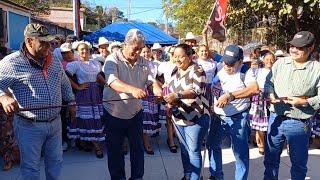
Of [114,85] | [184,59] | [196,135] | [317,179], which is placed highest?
[184,59]

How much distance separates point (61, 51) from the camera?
6668mm

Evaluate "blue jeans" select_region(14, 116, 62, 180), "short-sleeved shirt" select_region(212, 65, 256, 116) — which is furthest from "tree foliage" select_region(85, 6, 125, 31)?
"blue jeans" select_region(14, 116, 62, 180)

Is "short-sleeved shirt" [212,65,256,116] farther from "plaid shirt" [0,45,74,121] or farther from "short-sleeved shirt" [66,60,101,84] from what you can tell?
"short-sleeved shirt" [66,60,101,84]

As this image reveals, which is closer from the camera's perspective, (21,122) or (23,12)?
(21,122)

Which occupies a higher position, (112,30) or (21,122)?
(112,30)

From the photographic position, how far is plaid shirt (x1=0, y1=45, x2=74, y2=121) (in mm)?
3430

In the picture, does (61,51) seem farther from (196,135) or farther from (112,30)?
(112,30)

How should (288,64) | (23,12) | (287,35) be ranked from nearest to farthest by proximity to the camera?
(288,64)
(287,35)
(23,12)

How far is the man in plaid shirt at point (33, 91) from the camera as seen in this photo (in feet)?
Answer: 11.3

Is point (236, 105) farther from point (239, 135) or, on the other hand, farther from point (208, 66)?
point (208, 66)

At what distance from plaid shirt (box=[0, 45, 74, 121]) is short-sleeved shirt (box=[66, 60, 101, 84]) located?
2329 millimetres

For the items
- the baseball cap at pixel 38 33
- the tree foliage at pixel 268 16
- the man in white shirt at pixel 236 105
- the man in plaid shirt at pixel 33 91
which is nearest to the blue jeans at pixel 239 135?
the man in white shirt at pixel 236 105

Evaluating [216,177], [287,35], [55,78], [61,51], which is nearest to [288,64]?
[216,177]

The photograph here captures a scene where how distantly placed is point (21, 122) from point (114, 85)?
0.99 m
